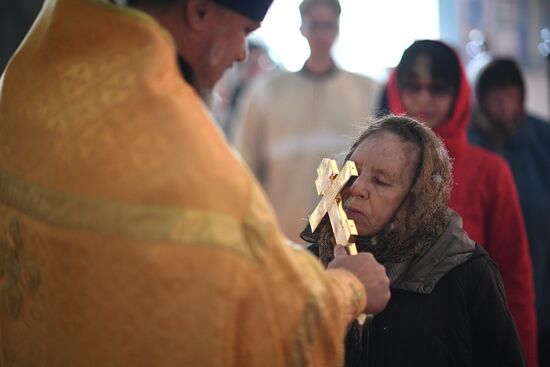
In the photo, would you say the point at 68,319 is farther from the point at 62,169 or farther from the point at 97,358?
the point at 62,169

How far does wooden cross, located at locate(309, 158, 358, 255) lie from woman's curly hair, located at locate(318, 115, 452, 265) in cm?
8

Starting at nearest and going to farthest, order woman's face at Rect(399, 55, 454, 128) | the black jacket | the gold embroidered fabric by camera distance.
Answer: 1. the gold embroidered fabric
2. the black jacket
3. woman's face at Rect(399, 55, 454, 128)

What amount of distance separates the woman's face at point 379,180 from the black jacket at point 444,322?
20cm

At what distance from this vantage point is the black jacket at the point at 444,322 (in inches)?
114

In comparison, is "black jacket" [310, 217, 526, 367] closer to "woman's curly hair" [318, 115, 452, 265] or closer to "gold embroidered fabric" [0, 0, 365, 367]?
"woman's curly hair" [318, 115, 452, 265]

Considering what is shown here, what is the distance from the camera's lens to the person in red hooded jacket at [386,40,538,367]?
397cm

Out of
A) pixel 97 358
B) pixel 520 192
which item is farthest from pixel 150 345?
pixel 520 192

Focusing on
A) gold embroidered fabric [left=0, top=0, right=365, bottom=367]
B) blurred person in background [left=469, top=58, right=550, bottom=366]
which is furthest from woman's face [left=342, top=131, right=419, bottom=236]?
blurred person in background [left=469, top=58, right=550, bottom=366]

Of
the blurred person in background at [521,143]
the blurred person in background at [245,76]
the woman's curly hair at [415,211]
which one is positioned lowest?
the blurred person in background at [245,76]

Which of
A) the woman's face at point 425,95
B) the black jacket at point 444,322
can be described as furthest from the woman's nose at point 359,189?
the woman's face at point 425,95

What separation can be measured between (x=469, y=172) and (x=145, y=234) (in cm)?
244

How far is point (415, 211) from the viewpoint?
10.0 ft

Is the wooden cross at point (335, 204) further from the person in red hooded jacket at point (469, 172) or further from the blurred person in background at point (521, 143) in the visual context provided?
the blurred person in background at point (521, 143)

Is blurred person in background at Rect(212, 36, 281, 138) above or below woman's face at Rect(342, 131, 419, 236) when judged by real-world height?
below
